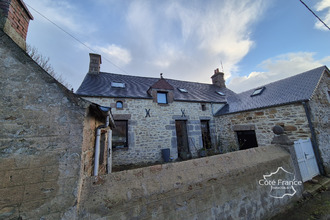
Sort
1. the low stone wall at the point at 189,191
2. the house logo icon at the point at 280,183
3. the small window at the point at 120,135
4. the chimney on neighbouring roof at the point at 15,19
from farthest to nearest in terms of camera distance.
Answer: the small window at the point at 120,135 < the house logo icon at the point at 280,183 < the chimney on neighbouring roof at the point at 15,19 < the low stone wall at the point at 189,191

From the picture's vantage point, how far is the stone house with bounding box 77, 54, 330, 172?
5.68 meters

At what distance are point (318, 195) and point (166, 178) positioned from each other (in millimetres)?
4848

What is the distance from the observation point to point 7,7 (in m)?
1.93

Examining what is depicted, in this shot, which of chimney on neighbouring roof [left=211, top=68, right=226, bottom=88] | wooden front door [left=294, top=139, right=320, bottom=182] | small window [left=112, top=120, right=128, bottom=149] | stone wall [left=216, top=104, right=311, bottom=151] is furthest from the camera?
chimney on neighbouring roof [left=211, top=68, right=226, bottom=88]

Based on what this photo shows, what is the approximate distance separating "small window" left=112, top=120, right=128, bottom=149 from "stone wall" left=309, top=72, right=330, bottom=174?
884cm

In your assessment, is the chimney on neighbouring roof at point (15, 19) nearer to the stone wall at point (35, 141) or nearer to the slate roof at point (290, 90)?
the stone wall at point (35, 141)

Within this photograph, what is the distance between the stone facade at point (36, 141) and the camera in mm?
1344

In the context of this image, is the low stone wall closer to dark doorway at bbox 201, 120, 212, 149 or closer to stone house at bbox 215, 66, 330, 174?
stone house at bbox 215, 66, 330, 174

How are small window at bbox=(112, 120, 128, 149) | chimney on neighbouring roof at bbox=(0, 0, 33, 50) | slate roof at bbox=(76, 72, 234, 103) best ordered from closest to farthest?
chimney on neighbouring roof at bbox=(0, 0, 33, 50), small window at bbox=(112, 120, 128, 149), slate roof at bbox=(76, 72, 234, 103)

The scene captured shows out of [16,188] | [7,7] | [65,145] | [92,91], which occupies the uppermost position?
[92,91]

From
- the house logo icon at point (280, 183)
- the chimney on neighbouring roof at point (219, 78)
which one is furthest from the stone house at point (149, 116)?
the house logo icon at point (280, 183)

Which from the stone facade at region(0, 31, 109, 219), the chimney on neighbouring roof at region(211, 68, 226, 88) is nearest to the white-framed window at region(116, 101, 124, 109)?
the stone facade at region(0, 31, 109, 219)

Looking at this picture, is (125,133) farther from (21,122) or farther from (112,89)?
(21,122)

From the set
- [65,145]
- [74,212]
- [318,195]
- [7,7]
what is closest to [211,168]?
[74,212]
